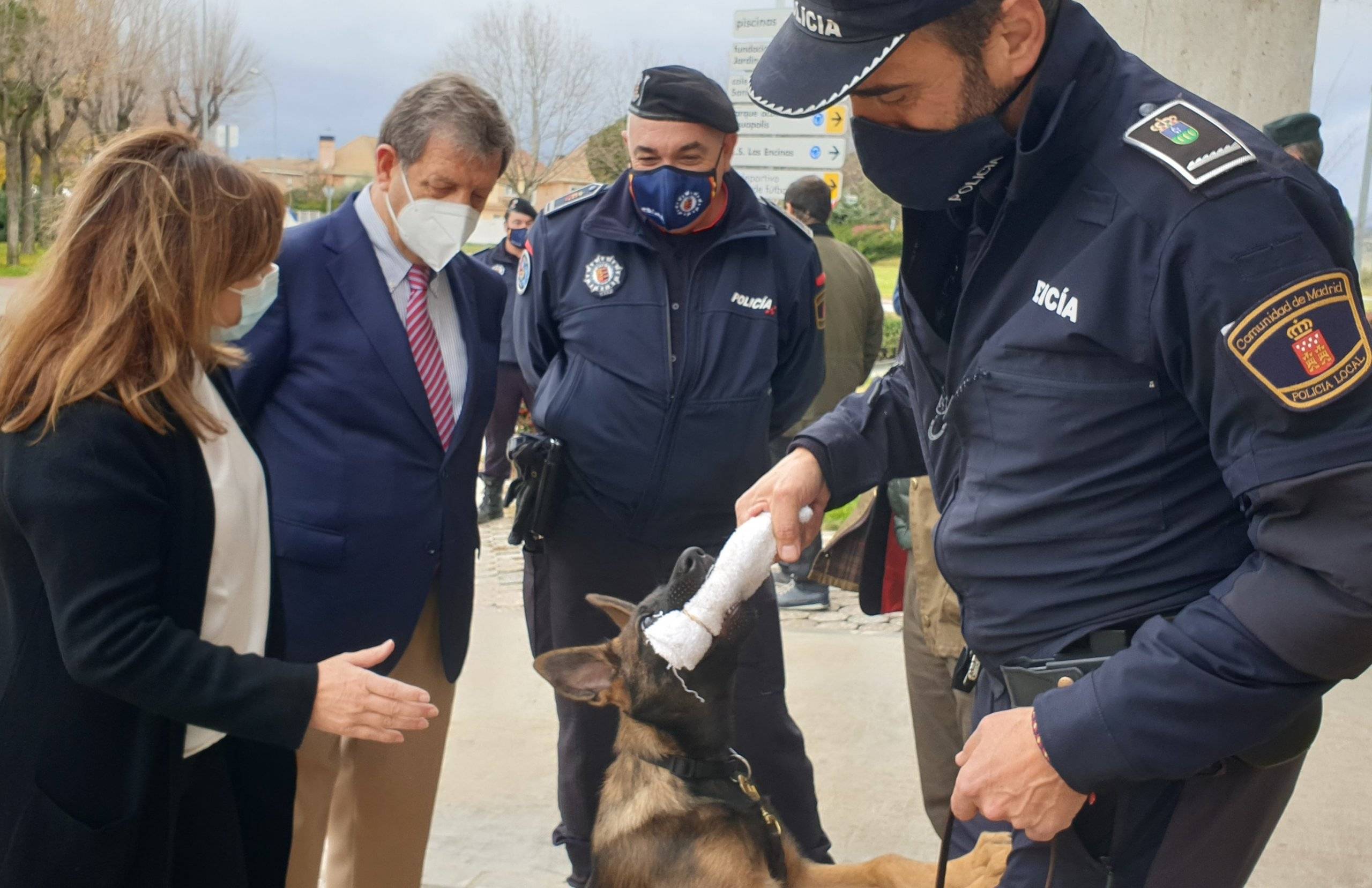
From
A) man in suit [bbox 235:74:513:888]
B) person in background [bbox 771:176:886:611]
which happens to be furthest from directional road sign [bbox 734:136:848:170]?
man in suit [bbox 235:74:513:888]

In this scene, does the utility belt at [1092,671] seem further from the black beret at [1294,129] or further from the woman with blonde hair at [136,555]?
the black beret at [1294,129]

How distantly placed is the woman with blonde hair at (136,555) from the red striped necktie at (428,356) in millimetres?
799

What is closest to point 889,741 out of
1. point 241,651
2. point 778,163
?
point 241,651

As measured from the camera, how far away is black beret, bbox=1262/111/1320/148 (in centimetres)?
455

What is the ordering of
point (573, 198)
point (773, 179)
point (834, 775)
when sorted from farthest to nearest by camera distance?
point (773, 179) → point (834, 775) → point (573, 198)

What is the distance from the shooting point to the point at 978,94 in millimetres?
1626

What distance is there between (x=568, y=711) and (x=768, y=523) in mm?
1520

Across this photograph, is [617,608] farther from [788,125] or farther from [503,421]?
[788,125]

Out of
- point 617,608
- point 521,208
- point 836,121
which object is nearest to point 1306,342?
point 617,608

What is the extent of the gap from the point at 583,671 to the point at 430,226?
117cm

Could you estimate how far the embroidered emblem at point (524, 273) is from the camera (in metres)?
3.51

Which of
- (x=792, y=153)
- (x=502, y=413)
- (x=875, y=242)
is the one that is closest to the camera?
(x=502, y=413)

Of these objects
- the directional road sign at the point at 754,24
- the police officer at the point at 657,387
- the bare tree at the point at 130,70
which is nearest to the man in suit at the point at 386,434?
the police officer at the point at 657,387

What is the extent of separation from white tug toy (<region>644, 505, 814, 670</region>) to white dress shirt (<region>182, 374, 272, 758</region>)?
81cm
